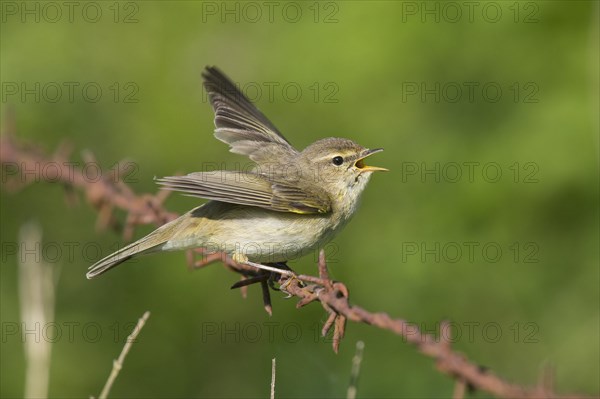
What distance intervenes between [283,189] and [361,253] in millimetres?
1575

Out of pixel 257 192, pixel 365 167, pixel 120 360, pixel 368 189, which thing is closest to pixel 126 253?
pixel 257 192

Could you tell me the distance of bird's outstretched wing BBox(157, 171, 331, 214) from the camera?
4.16 meters

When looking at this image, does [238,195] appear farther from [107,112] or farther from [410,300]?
[107,112]

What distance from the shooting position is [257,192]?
4547mm

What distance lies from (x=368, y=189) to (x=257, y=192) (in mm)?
1925

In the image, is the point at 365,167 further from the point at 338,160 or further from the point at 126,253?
the point at 126,253

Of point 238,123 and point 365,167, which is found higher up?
point 238,123

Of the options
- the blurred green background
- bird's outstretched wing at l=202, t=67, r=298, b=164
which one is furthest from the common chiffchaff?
the blurred green background

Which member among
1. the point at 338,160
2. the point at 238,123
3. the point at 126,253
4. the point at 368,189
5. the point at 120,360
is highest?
the point at 238,123

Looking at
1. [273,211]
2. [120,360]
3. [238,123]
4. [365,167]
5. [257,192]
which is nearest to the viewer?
[120,360]

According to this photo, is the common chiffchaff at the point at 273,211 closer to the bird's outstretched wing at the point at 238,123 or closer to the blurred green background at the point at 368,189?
the bird's outstretched wing at the point at 238,123

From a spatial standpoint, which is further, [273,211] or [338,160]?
[338,160]

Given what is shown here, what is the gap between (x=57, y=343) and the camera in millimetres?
6156

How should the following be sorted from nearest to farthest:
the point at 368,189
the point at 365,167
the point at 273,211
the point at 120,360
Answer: the point at 120,360 < the point at 273,211 < the point at 365,167 < the point at 368,189
